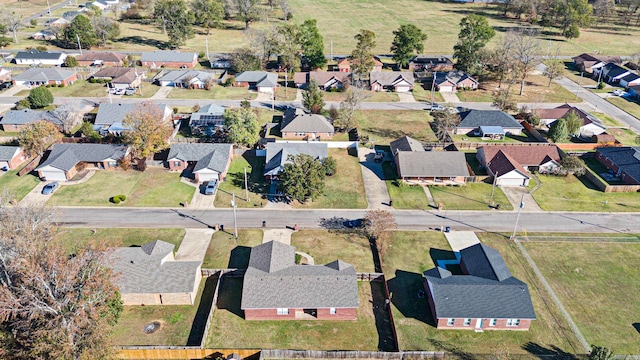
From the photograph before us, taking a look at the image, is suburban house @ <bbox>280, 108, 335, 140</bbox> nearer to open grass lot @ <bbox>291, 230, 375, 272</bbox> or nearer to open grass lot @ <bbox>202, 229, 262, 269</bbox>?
open grass lot @ <bbox>202, 229, 262, 269</bbox>

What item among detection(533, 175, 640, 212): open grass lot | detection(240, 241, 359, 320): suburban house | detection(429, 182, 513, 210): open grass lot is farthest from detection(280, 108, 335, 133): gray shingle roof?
detection(240, 241, 359, 320): suburban house

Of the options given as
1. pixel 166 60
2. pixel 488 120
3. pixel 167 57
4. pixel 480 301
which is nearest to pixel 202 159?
pixel 480 301

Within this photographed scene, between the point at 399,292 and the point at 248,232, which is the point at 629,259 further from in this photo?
the point at 248,232

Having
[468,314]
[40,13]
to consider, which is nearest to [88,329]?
[468,314]

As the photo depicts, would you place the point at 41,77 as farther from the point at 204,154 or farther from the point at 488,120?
the point at 488,120

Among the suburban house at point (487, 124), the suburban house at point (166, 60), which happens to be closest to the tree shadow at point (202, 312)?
→ the suburban house at point (487, 124)
